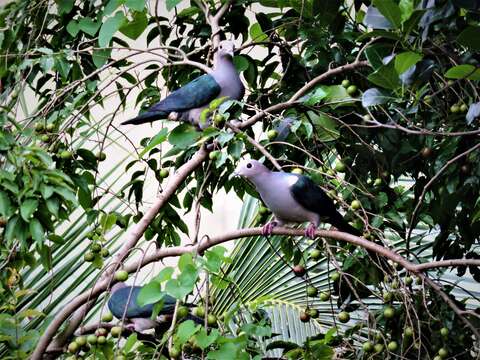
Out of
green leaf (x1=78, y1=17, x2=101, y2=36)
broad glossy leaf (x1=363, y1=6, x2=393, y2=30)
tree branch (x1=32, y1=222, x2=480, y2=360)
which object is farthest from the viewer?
green leaf (x1=78, y1=17, x2=101, y2=36)

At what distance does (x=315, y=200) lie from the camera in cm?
190

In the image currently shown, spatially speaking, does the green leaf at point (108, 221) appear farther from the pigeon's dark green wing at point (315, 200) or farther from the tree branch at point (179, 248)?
the pigeon's dark green wing at point (315, 200)

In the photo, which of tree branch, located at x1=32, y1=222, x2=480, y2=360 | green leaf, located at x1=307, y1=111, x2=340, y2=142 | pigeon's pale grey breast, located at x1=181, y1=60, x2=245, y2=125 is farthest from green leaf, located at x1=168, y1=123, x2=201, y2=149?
green leaf, located at x1=307, y1=111, x2=340, y2=142

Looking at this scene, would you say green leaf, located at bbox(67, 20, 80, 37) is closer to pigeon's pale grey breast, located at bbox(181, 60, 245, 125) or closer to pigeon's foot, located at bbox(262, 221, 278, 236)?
pigeon's pale grey breast, located at bbox(181, 60, 245, 125)

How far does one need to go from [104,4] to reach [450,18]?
0.97 m

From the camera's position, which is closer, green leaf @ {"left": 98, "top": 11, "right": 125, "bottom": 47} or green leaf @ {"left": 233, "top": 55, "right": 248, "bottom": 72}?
green leaf @ {"left": 98, "top": 11, "right": 125, "bottom": 47}

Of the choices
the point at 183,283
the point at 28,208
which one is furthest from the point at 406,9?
the point at 28,208

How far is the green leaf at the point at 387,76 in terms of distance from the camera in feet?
5.11

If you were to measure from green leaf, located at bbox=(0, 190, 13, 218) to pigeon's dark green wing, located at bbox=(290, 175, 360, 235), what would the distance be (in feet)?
1.97

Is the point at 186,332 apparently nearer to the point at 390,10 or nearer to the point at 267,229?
the point at 267,229

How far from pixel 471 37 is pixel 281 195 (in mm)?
633

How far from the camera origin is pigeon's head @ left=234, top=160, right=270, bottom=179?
74.5 inches

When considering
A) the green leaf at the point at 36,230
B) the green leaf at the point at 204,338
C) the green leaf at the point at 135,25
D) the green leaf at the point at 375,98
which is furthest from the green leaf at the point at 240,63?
the green leaf at the point at 204,338

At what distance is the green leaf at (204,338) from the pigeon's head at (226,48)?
0.81 metres
